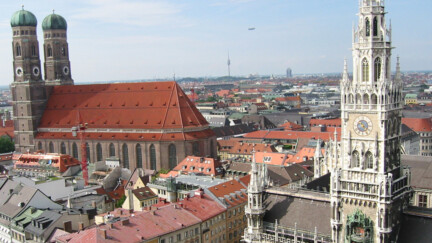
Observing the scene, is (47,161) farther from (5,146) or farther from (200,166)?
(5,146)

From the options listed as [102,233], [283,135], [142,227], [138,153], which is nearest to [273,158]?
[138,153]

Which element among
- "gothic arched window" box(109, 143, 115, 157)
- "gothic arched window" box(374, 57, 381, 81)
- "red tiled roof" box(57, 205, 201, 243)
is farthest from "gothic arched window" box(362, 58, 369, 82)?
"gothic arched window" box(109, 143, 115, 157)

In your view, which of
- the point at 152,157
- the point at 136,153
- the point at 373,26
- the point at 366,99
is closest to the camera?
the point at 373,26

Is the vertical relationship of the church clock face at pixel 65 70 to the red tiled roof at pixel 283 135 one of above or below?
above

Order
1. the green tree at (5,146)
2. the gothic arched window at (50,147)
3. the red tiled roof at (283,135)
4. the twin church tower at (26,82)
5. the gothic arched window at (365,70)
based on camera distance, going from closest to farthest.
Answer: the gothic arched window at (365,70) → the gothic arched window at (50,147) → the twin church tower at (26,82) → the red tiled roof at (283,135) → the green tree at (5,146)

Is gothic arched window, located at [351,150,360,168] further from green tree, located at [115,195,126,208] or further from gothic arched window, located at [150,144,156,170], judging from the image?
gothic arched window, located at [150,144,156,170]

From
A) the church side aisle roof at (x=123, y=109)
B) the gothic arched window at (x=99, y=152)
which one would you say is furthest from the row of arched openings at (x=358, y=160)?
the gothic arched window at (x=99, y=152)

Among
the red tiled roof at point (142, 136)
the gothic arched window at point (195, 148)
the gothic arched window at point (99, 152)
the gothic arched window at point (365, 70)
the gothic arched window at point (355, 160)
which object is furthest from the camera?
the gothic arched window at point (99, 152)

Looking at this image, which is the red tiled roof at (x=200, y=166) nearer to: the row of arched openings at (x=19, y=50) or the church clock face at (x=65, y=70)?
the row of arched openings at (x=19, y=50)
